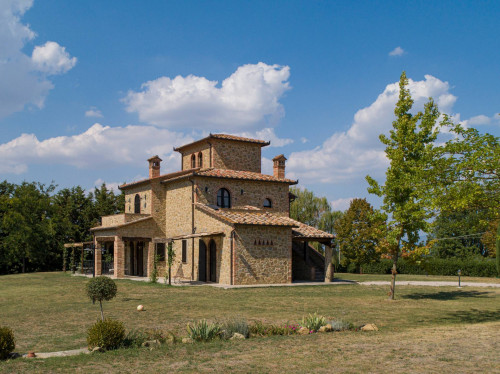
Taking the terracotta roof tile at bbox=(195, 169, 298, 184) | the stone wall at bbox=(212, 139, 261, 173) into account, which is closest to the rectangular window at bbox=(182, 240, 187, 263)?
the terracotta roof tile at bbox=(195, 169, 298, 184)

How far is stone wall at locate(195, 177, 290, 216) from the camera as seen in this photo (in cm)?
3027

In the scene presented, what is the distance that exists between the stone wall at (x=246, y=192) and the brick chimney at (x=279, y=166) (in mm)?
953

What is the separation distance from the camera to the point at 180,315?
14891 mm

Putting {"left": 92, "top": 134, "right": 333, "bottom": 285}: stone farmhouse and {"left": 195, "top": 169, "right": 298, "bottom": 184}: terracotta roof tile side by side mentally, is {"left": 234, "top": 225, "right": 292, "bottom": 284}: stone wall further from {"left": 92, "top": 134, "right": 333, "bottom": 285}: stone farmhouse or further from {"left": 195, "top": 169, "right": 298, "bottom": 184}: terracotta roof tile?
{"left": 195, "top": 169, "right": 298, "bottom": 184}: terracotta roof tile

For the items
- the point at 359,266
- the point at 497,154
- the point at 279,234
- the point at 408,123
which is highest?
the point at 408,123

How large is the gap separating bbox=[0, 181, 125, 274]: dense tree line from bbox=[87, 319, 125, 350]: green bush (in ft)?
118

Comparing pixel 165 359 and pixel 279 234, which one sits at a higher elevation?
pixel 279 234

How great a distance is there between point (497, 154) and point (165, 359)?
9546 mm

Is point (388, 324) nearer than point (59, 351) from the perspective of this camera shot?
No

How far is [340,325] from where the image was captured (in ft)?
40.3

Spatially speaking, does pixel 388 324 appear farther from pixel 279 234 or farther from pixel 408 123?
pixel 279 234

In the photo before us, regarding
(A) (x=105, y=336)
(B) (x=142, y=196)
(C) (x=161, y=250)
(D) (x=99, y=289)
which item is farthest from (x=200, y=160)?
(A) (x=105, y=336)

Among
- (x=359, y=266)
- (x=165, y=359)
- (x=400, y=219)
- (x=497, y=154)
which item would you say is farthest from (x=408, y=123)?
(x=359, y=266)

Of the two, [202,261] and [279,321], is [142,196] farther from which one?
[279,321]
